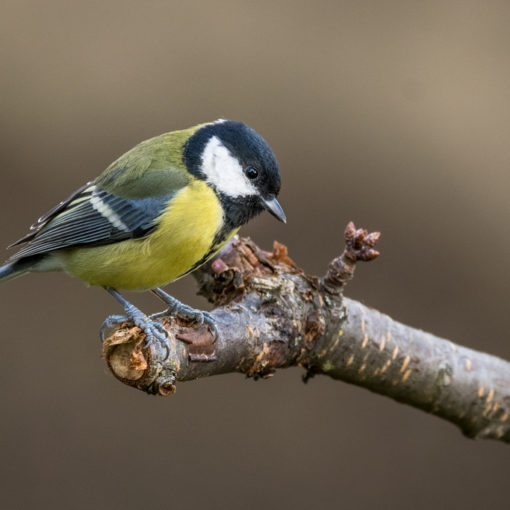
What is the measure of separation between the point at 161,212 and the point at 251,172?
264mm

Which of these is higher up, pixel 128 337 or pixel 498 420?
pixel 498 420

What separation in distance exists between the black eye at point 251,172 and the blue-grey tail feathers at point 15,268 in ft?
2.10

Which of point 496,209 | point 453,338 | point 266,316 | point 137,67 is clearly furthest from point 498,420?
point 137,67

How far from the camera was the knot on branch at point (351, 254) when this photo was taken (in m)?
1.79

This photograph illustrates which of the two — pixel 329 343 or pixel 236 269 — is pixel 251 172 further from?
pixel 329 343

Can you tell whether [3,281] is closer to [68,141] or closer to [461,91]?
[68,141]

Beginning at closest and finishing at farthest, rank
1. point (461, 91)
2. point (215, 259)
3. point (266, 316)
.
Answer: point (266, 316) → point (215, 259) → point (461, 91)

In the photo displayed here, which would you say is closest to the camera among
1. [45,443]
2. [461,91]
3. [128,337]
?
[128,337]

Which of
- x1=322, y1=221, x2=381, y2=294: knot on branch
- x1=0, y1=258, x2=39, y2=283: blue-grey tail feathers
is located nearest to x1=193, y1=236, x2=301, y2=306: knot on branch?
x1=322, y1=221, x2=381, y2=294: knot on branch

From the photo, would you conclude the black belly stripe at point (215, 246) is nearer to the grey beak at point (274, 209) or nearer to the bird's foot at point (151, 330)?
the grey beak at point (274, 209)

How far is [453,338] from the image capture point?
3143 millimetres

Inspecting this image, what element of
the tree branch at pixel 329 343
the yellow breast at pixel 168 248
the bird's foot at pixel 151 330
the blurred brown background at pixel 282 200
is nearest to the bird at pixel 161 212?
the yellow breast at pixel 168 248

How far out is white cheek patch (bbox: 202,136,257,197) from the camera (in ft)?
6.67

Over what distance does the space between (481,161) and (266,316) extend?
1721mm
